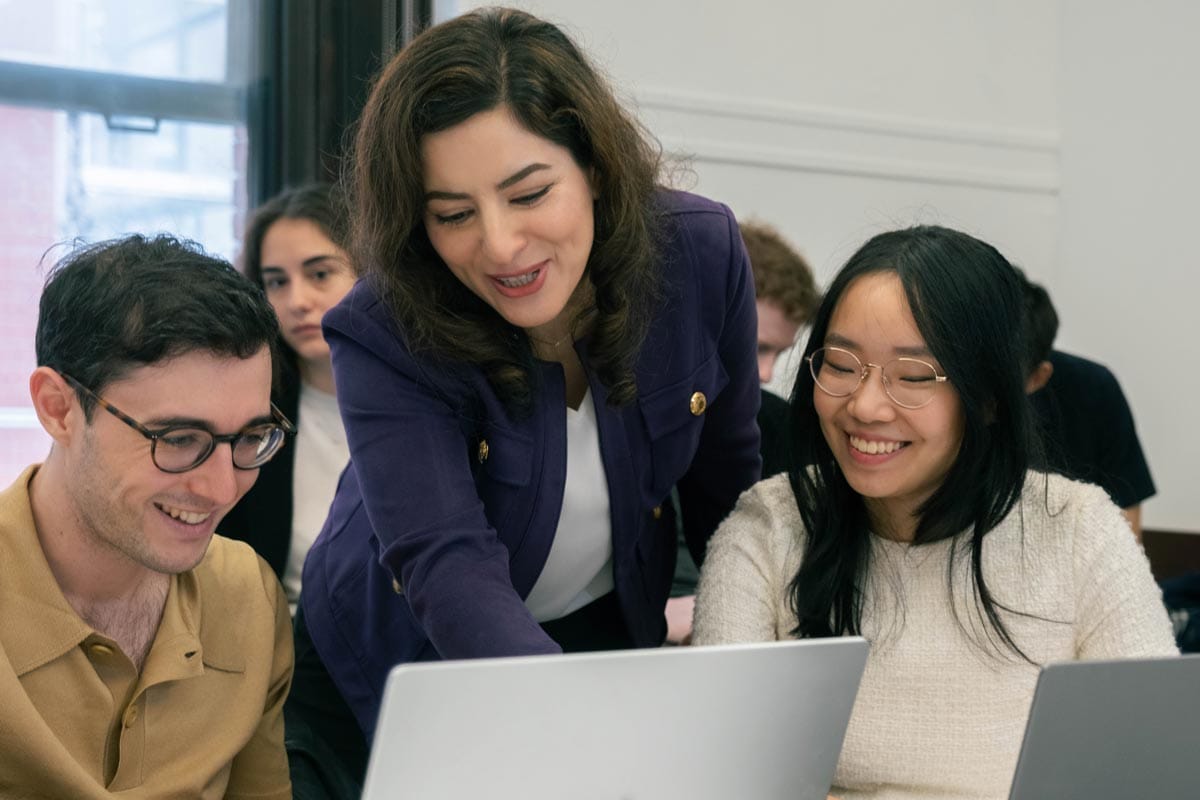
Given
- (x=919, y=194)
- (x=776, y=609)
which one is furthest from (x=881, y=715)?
(x=919, y=194)

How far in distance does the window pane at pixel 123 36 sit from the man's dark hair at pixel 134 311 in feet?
5.12

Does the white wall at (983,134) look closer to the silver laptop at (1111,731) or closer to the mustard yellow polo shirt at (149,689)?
the mustard yellow polo shirt at (149,689)

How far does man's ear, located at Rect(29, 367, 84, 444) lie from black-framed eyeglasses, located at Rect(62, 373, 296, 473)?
1cm

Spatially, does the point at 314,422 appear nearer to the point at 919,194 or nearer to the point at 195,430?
the point at 195,430

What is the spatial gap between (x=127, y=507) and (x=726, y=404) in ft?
2.41

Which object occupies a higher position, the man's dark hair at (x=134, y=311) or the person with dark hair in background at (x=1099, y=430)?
the man's dark hair at (x=134, y=311)

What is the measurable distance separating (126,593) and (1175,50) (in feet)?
10.4

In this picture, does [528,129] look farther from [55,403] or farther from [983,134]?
[983,134]

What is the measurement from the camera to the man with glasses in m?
1.33

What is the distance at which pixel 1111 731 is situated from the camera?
104cm

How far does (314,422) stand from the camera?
8.82ft

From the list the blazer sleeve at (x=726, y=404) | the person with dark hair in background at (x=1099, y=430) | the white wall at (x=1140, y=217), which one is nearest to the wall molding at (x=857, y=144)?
the white wall at (x=1140, y=217)

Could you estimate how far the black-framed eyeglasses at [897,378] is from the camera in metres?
1.57

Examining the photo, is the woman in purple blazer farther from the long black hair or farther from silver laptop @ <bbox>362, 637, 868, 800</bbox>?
silver laptop @ <bbox>362, 637, 868, 800</bbox>
